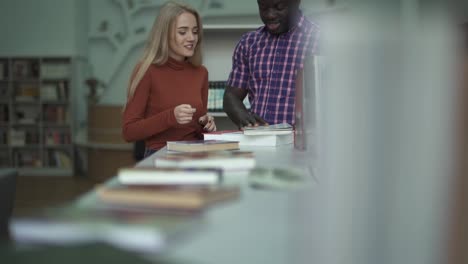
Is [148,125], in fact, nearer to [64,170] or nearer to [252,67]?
[252,67]

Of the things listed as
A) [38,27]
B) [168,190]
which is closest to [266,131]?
[168,190]

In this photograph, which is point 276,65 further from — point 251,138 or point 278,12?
point 251,138

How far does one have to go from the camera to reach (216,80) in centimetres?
403

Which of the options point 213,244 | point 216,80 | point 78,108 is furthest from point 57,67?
point 213,244

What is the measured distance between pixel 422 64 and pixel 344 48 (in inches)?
3.2

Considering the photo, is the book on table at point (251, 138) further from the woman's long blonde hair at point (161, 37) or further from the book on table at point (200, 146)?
the woman's long blonde hair at point (161, 37)

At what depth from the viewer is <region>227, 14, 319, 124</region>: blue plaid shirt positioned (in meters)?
2.33

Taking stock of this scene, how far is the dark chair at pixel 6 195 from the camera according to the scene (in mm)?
1892

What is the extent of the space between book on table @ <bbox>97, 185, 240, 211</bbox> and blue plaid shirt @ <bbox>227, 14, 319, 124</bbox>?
1560 mm

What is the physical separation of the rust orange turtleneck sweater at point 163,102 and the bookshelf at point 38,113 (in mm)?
4849

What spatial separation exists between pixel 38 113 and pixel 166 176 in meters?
6.54

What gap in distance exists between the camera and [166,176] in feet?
2.83

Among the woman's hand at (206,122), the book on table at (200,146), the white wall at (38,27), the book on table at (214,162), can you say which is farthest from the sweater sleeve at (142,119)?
the white wall at (38,27)

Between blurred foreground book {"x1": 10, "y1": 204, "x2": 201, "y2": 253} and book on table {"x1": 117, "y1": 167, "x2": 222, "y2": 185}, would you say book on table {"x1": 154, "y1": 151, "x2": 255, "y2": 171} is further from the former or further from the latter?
blurred foreground book {"x1": 10, "y1": 204, "x2": 201, "y2": 253}
